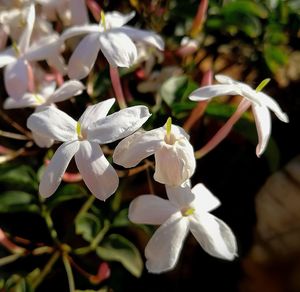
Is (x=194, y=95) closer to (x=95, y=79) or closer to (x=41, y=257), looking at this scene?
(x=95, y=79)

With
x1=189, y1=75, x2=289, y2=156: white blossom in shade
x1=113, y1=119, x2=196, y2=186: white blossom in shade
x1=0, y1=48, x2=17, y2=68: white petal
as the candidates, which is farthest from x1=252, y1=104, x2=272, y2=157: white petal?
x1=0, y1=48, x2=17, y2=68: white petal

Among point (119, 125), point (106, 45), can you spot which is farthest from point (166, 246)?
point (106, 45)

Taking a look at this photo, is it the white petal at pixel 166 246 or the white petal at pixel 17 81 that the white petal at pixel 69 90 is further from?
the white petal at pixel 166 246

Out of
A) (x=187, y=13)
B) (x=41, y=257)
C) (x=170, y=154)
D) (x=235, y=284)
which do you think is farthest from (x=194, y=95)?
(x=235, y=284)

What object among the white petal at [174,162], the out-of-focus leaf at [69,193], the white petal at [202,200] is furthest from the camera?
the out-of-focus leaf at [69,193]

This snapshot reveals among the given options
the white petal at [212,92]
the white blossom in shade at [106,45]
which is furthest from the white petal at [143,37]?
the white petal at [212,92]
